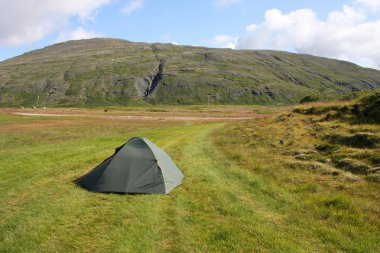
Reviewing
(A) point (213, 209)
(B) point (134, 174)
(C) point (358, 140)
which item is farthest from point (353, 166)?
(B) point (134, 174)

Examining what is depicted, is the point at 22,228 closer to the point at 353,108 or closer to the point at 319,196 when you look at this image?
the point at 319,196

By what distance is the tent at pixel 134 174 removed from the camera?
14.2 metres

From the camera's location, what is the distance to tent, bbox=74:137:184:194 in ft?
46.6

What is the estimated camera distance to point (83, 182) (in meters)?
15.2

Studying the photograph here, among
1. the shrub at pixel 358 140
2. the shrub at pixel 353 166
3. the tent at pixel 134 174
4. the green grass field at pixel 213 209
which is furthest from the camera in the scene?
the shrub at pixel 358 140

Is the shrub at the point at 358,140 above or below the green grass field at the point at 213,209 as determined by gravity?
above

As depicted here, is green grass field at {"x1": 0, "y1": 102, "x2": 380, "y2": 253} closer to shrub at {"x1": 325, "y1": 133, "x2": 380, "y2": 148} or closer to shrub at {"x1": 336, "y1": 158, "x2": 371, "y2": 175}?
shrub at {"x1": 336, "y1": 158, "x2": 371, "y2": 175}

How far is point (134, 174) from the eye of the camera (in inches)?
574

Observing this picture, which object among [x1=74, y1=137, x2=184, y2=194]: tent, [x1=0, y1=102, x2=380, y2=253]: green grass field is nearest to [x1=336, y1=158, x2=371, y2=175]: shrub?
[x1=0, y1=102, x2=380, y2=253]: green grass field

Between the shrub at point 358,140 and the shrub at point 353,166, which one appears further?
the shrub at point 358,140

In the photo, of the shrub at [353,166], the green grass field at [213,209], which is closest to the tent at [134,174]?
the green grass field at [213,209]

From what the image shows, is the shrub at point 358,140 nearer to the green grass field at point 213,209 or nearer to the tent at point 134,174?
the green grass field at point 213,209

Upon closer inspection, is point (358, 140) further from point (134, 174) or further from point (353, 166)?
point (134, 174)

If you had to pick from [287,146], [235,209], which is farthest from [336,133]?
[235,209]
